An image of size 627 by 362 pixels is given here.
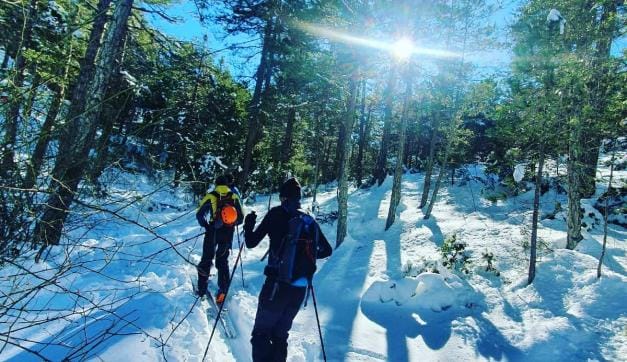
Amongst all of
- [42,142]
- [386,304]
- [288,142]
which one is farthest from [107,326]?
[288,142]

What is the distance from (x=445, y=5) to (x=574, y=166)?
334 inches

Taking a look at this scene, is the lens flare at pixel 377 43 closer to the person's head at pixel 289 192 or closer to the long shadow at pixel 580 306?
the long shadow at pixel 580 306

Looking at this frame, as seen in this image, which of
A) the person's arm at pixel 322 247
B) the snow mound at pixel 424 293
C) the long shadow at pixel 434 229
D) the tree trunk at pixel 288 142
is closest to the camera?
the person's arm at pixel 322 247

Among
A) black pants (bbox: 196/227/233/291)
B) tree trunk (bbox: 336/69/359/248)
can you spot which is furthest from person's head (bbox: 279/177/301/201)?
tree trunk (bbox: 336/69/359/248)

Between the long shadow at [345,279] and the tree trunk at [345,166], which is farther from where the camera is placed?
the tree trunk at [345,166]

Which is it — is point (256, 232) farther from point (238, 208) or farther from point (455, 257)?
point (455, 257)

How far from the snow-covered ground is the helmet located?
42.5 inches

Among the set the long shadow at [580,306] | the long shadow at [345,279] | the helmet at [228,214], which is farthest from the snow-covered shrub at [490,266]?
the helmet at [228,214]

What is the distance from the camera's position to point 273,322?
4.25m

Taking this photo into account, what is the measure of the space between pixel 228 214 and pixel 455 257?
6.49 meters

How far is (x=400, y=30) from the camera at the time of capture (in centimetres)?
1420

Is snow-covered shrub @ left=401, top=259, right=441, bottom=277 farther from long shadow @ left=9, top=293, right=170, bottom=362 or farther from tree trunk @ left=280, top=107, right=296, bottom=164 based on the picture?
tree trunk @ left=280, top=107, right=296, bottom=164

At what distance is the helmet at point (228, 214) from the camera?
21.4 feet

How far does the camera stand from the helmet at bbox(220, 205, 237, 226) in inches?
257
